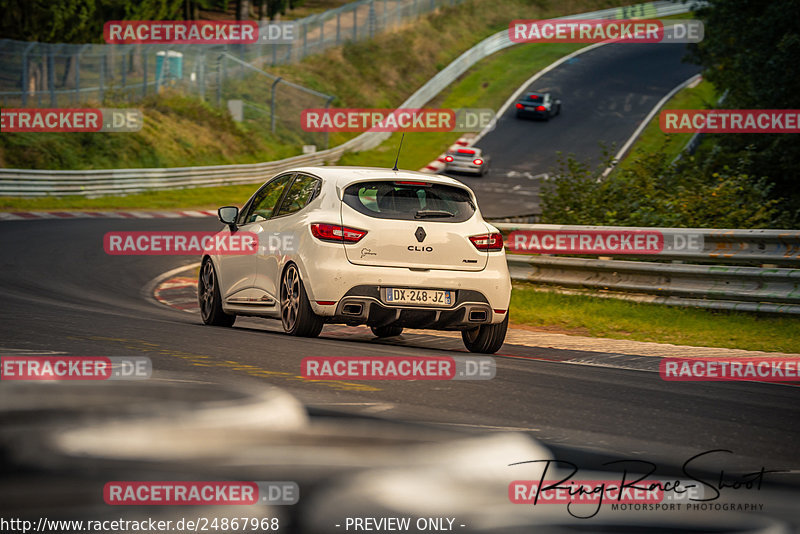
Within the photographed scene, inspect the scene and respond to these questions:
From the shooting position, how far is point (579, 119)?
170ft

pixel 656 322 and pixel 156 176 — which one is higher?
pixel 156 176

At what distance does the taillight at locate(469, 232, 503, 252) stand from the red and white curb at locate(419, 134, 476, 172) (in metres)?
32.1

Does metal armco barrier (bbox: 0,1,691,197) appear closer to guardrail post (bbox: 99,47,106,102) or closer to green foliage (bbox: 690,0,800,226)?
guardrail post (bbox: 99,47,106,102)

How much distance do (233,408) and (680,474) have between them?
76.0 inches

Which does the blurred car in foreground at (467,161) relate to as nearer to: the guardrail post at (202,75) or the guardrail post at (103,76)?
the guardrail post at (202,75)

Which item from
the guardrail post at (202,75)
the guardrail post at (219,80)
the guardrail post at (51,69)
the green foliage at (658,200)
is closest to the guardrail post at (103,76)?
the guardrail post at (51,69)

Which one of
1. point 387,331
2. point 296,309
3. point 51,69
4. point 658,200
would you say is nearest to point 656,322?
point 387,331

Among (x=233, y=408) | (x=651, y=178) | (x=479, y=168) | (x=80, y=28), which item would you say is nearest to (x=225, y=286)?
(x=233, y=408)

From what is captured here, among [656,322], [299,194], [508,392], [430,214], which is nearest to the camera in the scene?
[508,392]

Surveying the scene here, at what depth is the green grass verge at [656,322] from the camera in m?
11.0

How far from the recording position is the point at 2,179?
28844 millimetres

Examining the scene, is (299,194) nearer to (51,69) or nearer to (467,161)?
(51,69)

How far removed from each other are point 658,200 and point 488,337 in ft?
24.3

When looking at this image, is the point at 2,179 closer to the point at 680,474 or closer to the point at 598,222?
the point at 598,222
